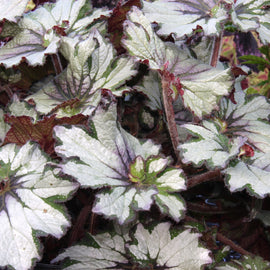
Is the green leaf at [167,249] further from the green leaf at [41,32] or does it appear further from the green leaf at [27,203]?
the green leaf at [41,32]

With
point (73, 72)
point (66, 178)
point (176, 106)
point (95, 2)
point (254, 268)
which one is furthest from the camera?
point (95, 2)

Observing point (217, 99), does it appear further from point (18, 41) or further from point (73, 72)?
point (18, 41)

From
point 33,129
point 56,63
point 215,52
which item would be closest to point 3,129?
point 33,129

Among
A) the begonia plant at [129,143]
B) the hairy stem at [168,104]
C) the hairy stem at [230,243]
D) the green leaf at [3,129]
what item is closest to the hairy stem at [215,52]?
the begonia plant at [129,143]

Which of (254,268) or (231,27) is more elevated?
(231,27)

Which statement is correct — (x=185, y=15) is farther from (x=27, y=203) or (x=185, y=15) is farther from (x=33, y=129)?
(x=27, y=203)

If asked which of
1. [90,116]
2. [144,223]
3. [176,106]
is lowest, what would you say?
[144,223]

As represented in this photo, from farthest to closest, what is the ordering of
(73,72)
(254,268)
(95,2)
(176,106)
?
(95,2) → (176,106) → (73,72) → (254,268)

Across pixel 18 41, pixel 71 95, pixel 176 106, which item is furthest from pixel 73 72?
pixel 176 106

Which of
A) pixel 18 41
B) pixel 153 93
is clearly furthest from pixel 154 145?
pixel 18 41

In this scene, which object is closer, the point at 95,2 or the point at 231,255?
the point at 231,255
